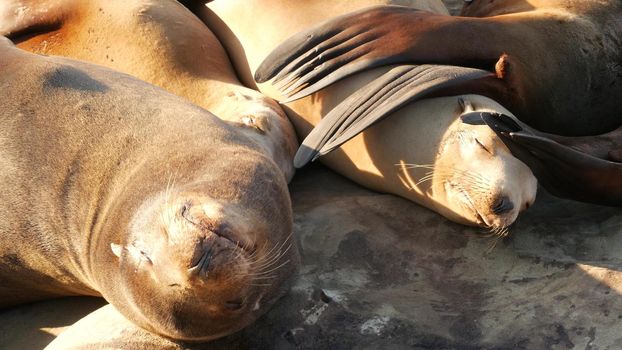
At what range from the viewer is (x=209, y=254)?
108 inches

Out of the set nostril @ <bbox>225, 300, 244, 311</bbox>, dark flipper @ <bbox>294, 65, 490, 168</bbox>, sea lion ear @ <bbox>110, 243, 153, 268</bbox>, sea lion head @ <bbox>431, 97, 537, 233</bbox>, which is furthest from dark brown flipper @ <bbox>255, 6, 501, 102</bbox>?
nostril @ <bbox>225, 300, 244, 311</bbox>

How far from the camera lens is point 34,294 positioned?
3.90 meters

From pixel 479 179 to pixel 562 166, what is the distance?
1.05 feet

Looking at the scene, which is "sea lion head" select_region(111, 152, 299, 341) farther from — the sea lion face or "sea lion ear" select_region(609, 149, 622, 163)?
"sea lion ear" select_region(609, 149, 622, 163)

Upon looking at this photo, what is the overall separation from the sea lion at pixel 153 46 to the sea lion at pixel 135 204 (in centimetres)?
56

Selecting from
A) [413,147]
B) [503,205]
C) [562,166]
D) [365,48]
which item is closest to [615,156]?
[562,166]

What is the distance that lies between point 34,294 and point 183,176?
991 mm

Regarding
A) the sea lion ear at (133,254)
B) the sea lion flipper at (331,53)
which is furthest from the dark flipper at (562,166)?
the sea lion ear at (133,254)

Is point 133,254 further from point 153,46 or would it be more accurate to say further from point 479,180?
point 153,46

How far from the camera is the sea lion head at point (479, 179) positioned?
3756 mm

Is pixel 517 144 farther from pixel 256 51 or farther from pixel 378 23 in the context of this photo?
pixel 256 51

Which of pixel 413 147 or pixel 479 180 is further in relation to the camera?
pixel 413 147

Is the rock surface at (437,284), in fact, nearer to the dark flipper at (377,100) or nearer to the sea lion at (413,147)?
the sea lion at (413,147)

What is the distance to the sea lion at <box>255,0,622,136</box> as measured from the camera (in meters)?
4.24
